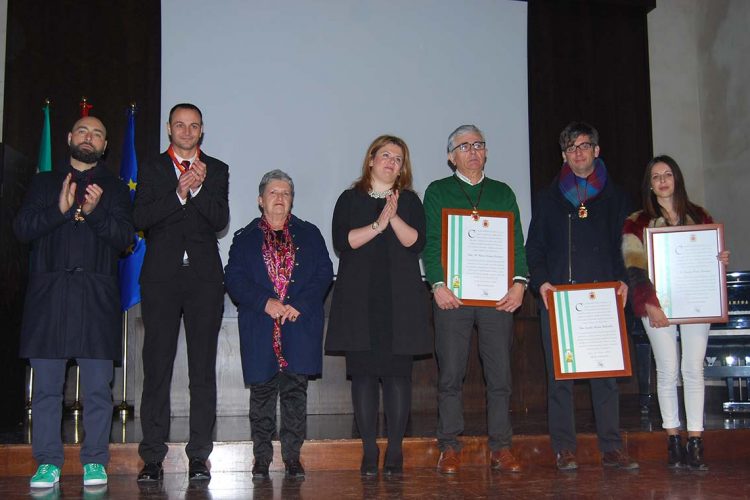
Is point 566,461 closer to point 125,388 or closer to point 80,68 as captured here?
point 125,388

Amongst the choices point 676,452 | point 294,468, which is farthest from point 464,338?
point 676,452

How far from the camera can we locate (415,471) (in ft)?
12.0

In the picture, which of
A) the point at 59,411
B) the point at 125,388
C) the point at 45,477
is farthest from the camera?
the point at 125,388

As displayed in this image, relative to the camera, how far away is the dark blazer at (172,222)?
3.37 metres

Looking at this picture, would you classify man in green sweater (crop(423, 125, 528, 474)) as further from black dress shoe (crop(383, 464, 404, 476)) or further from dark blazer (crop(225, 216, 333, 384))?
dark blazer (crop(225, 216, 333, 384))

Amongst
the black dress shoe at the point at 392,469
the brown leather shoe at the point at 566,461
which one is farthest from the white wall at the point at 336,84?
the brown leather shoe at the point at 566,461

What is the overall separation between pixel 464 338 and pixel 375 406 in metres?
0.53

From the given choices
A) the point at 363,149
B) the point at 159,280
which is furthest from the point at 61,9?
the point at 159,280

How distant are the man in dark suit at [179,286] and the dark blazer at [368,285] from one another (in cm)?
56

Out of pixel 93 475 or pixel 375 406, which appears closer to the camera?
pixel 93 475

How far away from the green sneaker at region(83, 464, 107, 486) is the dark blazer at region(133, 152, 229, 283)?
846 mm

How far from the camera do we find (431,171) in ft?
20.0

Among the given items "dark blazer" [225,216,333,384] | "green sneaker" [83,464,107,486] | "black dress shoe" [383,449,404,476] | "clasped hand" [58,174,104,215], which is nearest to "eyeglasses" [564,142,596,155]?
"dark blazer" [225,216,333,384]

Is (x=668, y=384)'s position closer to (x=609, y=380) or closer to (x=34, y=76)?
(x=609, y=380)
